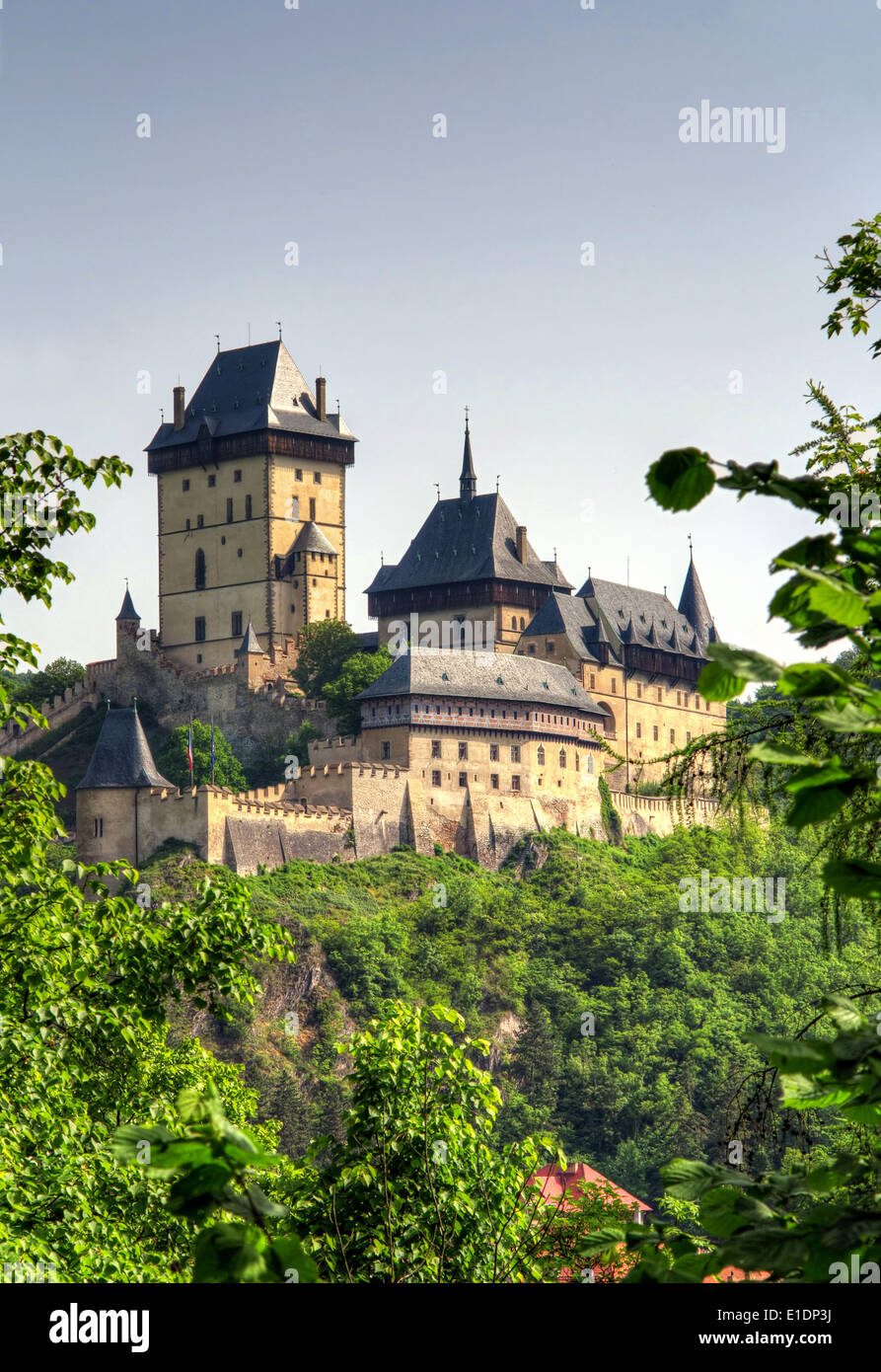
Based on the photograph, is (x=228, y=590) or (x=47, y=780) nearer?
(x=47, y=780)

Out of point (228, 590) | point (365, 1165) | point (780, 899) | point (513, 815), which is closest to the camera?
point (365, 1165)

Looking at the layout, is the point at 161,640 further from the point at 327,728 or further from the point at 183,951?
the point at 183,951

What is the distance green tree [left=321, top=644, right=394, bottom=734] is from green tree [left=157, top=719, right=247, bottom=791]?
4.59 metres

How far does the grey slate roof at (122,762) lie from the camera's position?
2594 inches

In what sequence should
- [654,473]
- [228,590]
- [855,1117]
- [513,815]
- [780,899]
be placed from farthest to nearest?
[228,590]
[780,899]
[513,815]
[855,1117]
[654,473]

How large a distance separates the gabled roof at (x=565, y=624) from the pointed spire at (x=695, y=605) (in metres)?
11.0

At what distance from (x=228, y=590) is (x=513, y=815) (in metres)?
19.7

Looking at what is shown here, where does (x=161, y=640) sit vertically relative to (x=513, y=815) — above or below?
above

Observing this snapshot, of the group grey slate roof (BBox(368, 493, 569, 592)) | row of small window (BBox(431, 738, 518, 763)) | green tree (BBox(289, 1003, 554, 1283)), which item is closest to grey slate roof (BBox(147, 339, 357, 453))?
grey slate roof (BBox(368, 493, 569, 592))

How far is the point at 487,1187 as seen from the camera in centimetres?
1195

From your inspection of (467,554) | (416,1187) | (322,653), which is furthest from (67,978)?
(467,554)

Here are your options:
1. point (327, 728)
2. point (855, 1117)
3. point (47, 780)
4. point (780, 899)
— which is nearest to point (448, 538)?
point (327, 728)

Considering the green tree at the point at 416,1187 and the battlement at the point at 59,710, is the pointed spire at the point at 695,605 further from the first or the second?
the green tree at the point at 416,1187
